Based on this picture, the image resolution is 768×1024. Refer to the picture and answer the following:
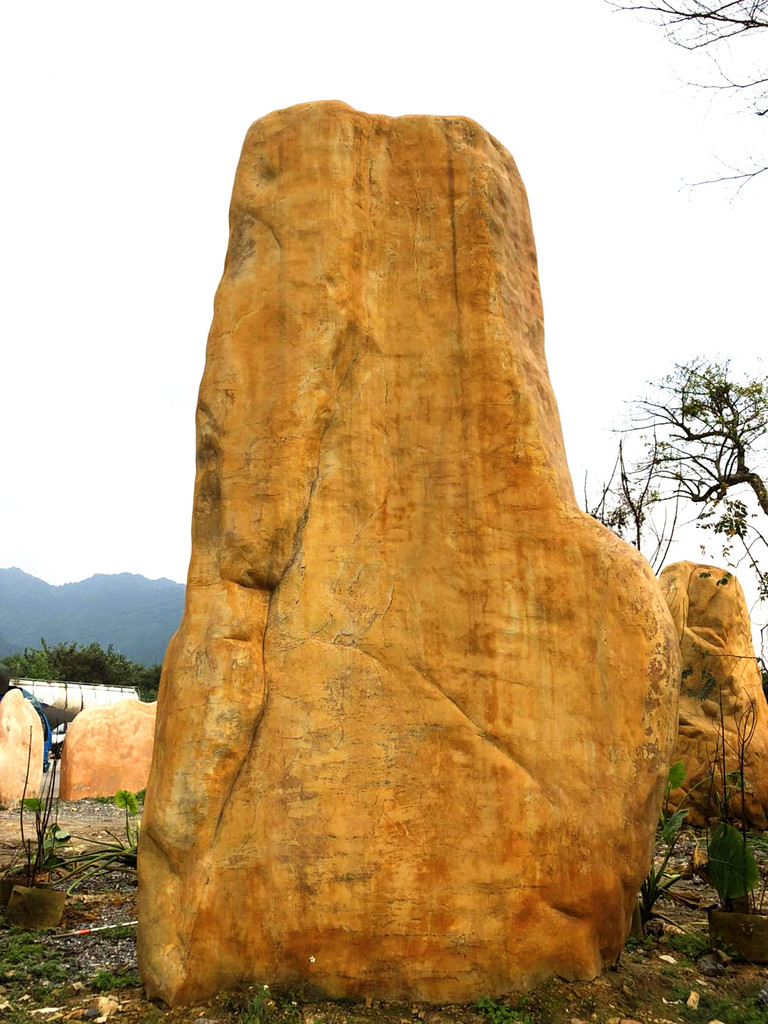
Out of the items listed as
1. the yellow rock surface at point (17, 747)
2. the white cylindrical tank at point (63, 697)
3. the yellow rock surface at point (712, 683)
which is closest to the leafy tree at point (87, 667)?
the white cylindrical tank at point (63, 697)

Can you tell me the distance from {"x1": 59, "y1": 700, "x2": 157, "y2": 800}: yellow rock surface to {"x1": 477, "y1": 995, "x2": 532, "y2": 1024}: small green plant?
10.6 meters

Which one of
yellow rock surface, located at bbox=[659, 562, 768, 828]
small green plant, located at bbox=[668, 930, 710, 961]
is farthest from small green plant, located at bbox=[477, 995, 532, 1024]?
yellow rock surface, located at bbox=[659, 562, 768, 828]

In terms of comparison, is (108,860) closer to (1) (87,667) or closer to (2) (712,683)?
(2) (712,683)

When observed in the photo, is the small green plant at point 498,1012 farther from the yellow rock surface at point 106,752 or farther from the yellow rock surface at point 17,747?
the yellow rock surface at point 106,752

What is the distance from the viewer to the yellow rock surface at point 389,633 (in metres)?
4.29

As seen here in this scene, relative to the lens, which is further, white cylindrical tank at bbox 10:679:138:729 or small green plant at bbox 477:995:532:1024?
white cylindrical tank at bbox 10:679:138:729

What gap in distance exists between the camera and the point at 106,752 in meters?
14.1

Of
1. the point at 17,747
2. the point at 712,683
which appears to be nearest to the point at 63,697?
the point at 17,747

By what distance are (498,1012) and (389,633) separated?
194 centimetres

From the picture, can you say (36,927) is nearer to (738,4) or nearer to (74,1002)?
(74,1002)

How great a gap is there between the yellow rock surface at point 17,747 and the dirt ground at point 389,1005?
7.32 metres

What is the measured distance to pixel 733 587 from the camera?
36.6 feet

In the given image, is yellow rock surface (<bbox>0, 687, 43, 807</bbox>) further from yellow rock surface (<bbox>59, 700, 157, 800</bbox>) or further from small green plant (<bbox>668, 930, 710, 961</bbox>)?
small green plant (<bbox>668, 930, 710, 961</bbox>)

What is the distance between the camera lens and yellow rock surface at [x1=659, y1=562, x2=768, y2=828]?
9.51m
